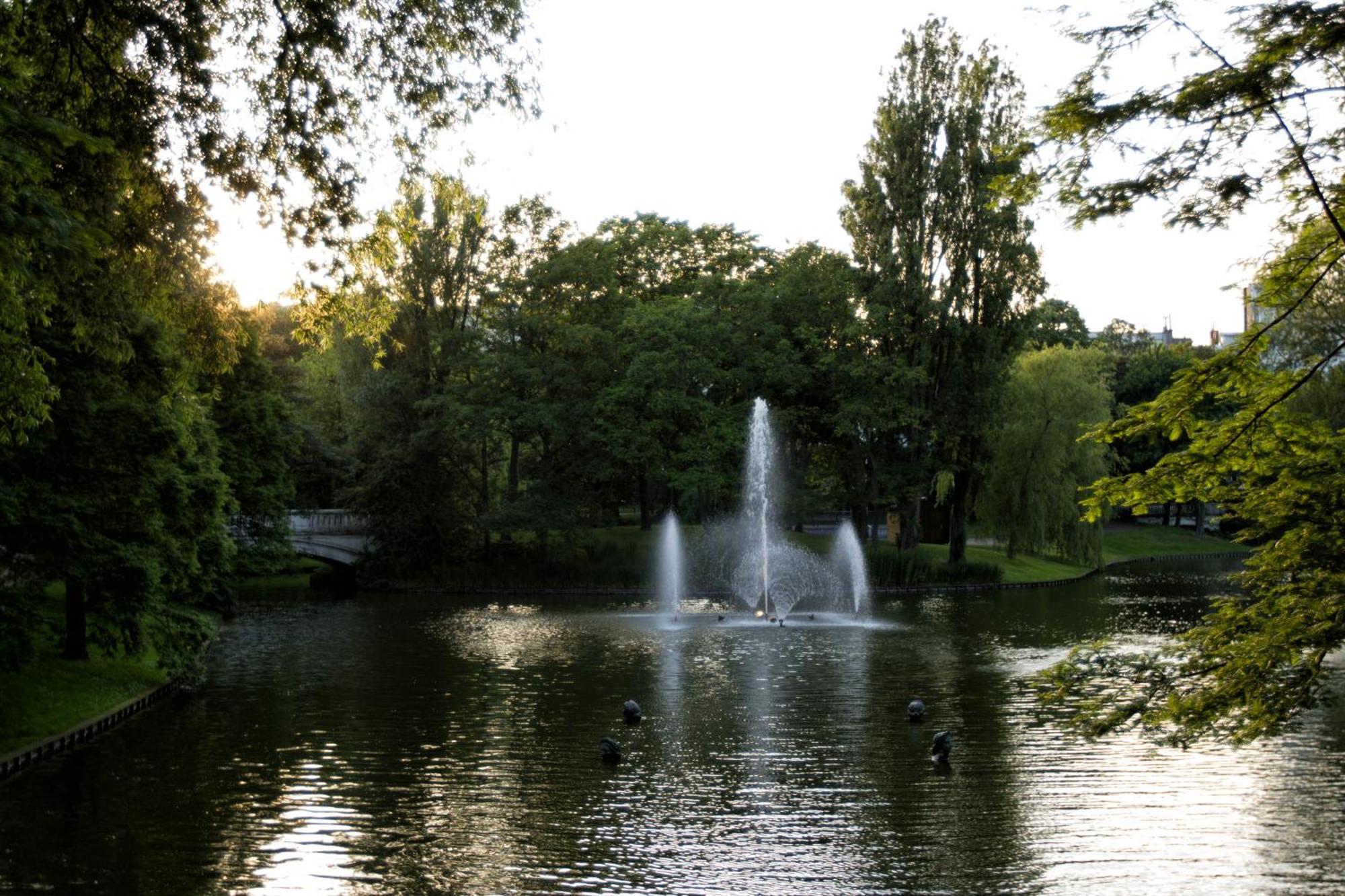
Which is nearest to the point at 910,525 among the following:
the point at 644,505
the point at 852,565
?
the point at 852,565

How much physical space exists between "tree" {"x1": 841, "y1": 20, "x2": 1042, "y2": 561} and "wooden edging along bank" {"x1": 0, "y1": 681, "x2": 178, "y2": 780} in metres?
38.0

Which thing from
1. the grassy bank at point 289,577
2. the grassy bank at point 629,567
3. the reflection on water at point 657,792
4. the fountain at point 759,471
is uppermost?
the fountain at point 759,471

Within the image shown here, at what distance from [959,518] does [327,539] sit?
3264cm

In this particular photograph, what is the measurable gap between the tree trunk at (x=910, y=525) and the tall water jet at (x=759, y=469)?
7090mm

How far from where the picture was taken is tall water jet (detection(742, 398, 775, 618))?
5462cm

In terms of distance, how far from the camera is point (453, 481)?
59938 mm

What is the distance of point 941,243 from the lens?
54.6 m

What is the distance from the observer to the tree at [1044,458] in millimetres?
58781

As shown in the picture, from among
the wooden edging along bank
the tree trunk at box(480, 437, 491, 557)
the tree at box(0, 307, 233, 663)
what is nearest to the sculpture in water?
the tree trunk at box(480, 437, 491, 557)

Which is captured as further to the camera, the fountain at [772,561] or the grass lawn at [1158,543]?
the grass lawn at [1158,543]

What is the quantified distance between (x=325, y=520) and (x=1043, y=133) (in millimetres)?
56096

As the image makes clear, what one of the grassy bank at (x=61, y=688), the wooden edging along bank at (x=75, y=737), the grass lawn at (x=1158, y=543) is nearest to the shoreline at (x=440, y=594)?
the wooden edging along bank at (x=75, y=737)

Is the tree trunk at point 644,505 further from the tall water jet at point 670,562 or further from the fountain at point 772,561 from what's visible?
the fountain at point 772,561

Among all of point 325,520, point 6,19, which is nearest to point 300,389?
point 325,520
